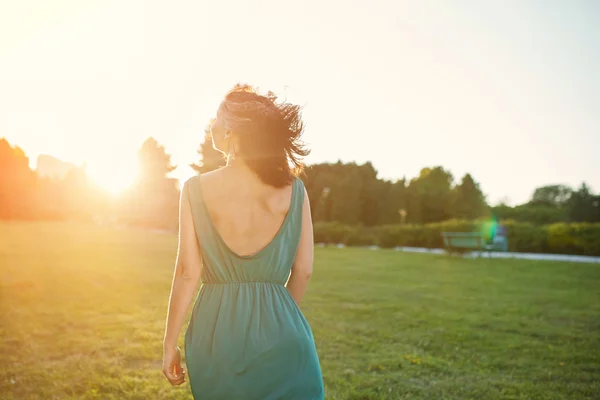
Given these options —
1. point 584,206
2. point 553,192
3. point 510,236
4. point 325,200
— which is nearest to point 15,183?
point 325,200

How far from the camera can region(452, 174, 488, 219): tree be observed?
4191 cm

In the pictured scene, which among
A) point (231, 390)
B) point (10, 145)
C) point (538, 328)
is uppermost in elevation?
point (10, 145)

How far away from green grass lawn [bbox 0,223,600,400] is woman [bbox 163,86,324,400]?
2.89m

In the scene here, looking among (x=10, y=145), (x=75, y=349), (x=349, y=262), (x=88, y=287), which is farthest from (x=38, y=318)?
(x=10, y=145)

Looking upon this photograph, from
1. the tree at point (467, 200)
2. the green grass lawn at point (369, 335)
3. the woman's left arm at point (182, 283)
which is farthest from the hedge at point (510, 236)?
the woman's left arm at point (182, 283)

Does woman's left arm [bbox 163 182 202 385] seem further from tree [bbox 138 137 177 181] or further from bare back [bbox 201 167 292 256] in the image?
tree [bbox 138 137 177 181]

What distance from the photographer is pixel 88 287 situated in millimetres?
10672

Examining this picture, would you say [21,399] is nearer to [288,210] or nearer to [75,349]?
[75,349]

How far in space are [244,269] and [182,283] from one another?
0.26 meters

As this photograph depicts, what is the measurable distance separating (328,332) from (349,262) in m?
11.1

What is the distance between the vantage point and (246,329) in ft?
6.47

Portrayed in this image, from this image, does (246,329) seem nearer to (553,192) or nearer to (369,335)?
(369,335)

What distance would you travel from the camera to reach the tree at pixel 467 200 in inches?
1650

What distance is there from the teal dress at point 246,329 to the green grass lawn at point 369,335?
2887mm
